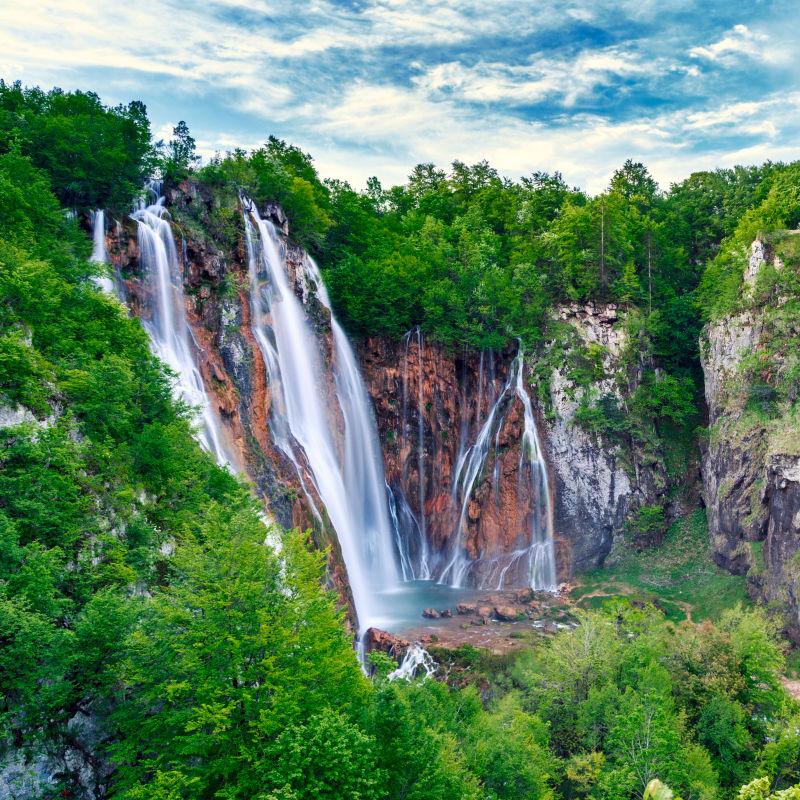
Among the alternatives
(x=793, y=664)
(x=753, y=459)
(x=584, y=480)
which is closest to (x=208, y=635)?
(x=793, y=664)

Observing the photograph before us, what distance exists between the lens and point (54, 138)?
22828 mm

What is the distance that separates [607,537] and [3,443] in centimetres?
2929

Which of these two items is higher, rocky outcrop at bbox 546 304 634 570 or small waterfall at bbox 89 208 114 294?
small waterfall at bbox 89 208 114 294

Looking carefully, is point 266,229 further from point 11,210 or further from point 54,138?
point 11,210

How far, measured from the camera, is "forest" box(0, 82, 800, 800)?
9000 millimetres

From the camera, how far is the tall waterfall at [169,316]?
817 inches

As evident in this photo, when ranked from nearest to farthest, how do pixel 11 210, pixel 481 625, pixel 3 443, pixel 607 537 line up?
1. pixel 3 443
2. pixel 11 210
3. pixel 481 625
4. pixel 607 537

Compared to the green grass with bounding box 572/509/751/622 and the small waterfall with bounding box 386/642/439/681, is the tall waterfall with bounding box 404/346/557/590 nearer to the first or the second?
the green grass with bounding box 572/509/751/622

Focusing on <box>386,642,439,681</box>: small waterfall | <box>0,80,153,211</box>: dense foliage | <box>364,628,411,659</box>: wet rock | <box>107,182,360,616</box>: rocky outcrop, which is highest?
<box>0,80,153,211</box>: dense foliage

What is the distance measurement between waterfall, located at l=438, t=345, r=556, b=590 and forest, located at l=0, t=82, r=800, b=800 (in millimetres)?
3891

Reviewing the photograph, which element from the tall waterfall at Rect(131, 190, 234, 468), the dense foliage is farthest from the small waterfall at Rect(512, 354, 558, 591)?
the dense foliage

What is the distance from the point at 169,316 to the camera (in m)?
22.7

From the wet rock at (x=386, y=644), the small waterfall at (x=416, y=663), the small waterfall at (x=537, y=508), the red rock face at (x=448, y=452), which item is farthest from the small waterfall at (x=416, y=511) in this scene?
the small waterfall at (x=416, y=663)

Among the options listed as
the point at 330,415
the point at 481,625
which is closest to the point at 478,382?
the point at 330,415
